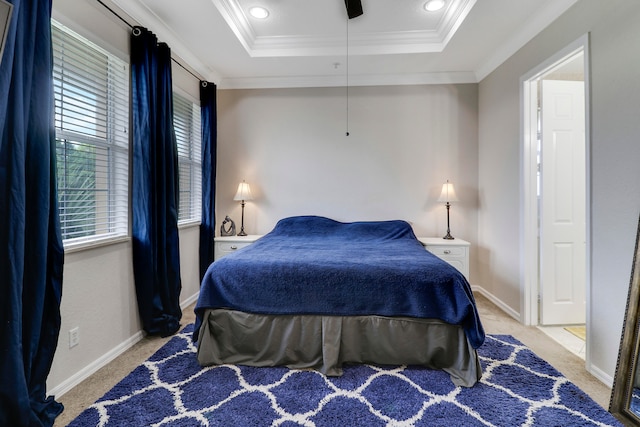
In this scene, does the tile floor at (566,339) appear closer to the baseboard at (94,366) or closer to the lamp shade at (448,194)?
the lamp shade at (448,194)

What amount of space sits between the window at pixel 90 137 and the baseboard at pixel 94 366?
31.4 inches

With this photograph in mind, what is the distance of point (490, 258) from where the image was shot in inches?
127

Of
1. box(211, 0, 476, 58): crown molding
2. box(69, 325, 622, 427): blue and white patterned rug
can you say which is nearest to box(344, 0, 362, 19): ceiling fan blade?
box(211, 0, 476, 58): crown molding

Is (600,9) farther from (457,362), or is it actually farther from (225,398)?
(225,398)

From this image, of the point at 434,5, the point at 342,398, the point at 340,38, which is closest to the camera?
the point at 342,398

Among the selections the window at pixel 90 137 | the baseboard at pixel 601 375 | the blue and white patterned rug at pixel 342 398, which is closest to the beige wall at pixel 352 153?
the window at pixel 90 137

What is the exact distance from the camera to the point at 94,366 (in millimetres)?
1889

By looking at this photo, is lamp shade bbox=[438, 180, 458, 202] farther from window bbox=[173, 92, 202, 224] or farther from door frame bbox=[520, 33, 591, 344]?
window bbox=[173, 92, 202, 224]

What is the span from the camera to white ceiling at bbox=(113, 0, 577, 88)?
2.33 meters

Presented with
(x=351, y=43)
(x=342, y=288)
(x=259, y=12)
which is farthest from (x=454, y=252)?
(x=259, y=12)

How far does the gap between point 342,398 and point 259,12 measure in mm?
2974

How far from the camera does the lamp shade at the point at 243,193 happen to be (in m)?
3.40

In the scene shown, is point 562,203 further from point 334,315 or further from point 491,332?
point 334,315

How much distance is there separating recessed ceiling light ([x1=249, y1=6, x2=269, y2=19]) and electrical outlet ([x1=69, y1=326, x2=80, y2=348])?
269 centimetres
